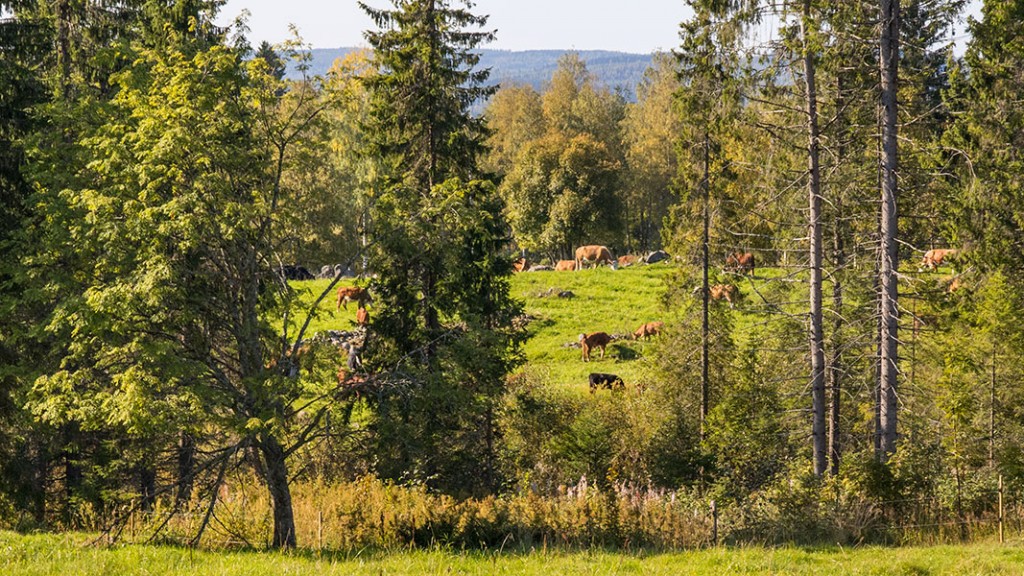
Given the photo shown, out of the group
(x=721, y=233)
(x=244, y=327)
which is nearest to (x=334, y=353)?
(x=244, y=327)

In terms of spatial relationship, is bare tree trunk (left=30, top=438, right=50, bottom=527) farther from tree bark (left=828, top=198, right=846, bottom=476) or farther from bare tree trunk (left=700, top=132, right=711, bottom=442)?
tree bark (left=828, top=198, right=846, bottom=476)

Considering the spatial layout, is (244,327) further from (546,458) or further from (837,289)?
(837,289)

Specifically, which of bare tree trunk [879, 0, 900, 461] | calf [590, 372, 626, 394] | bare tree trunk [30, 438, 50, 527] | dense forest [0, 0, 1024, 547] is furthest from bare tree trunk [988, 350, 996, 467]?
bare tree trunk [30, 438, 50, 527]

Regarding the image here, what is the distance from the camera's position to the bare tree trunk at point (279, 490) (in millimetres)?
15125

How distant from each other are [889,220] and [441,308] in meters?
10.2

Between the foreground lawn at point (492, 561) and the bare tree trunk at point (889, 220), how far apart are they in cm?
473

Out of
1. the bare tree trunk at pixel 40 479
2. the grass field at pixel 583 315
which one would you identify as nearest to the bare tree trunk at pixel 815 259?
the grass field at pixel 583 315

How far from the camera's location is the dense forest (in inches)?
570

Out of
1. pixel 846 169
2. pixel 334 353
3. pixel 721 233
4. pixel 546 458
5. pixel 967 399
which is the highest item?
pixel 846 169

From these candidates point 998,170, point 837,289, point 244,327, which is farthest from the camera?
point 998,170

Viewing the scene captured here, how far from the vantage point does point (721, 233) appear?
82.3 feet

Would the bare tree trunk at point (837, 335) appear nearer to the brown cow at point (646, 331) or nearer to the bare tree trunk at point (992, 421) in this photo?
the bare tree trunk at point (992, 421)

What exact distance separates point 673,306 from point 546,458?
20.6 ft

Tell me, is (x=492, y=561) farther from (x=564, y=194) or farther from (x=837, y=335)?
(x=564, y=194)
